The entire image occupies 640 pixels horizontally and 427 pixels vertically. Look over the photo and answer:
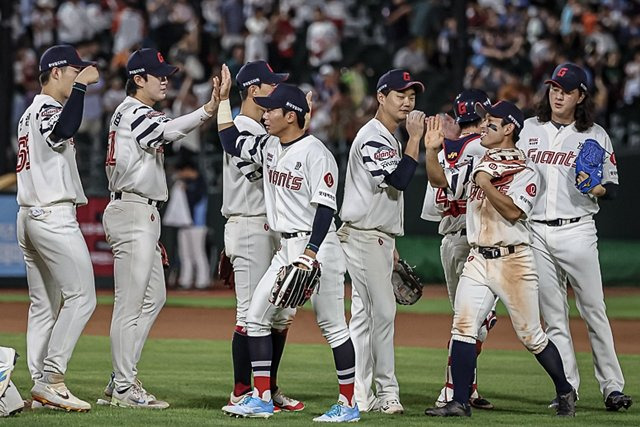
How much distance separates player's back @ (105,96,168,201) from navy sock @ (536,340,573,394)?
284 cm

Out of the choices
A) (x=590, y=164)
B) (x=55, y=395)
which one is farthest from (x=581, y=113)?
(x=55, y=395)

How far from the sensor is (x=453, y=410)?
8.09m

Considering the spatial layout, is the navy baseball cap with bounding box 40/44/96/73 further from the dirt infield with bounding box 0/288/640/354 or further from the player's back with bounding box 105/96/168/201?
the dirt infield with bounding box 0/288/640/354

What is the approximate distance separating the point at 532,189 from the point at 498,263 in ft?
1.74

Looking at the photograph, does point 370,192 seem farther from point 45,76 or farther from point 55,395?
point 55,395

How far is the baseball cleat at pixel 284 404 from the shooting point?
336 inches

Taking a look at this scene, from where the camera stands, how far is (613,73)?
22.3 metres

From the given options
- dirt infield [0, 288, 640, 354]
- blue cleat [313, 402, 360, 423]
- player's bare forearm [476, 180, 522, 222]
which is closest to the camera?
blue cleat [313, 402, 360, 423]

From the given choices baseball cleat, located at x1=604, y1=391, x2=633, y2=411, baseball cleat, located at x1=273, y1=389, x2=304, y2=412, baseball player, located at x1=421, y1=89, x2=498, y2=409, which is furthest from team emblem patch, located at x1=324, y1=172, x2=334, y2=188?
baseball cleat, located at x1=604, y1=391, x2=633, y2=411

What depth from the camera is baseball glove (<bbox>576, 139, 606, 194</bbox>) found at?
8.59 m

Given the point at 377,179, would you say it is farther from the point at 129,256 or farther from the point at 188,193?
the point at 188,193

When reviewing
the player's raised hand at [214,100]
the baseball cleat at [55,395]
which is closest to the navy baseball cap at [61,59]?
the player's raised hand at [214,100]

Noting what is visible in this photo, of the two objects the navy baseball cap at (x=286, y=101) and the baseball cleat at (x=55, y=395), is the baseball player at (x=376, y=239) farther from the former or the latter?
the baseball cleat at (x=55, y=395)

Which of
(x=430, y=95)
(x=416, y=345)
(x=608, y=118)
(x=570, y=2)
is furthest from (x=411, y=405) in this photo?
(x=570, y=2)
